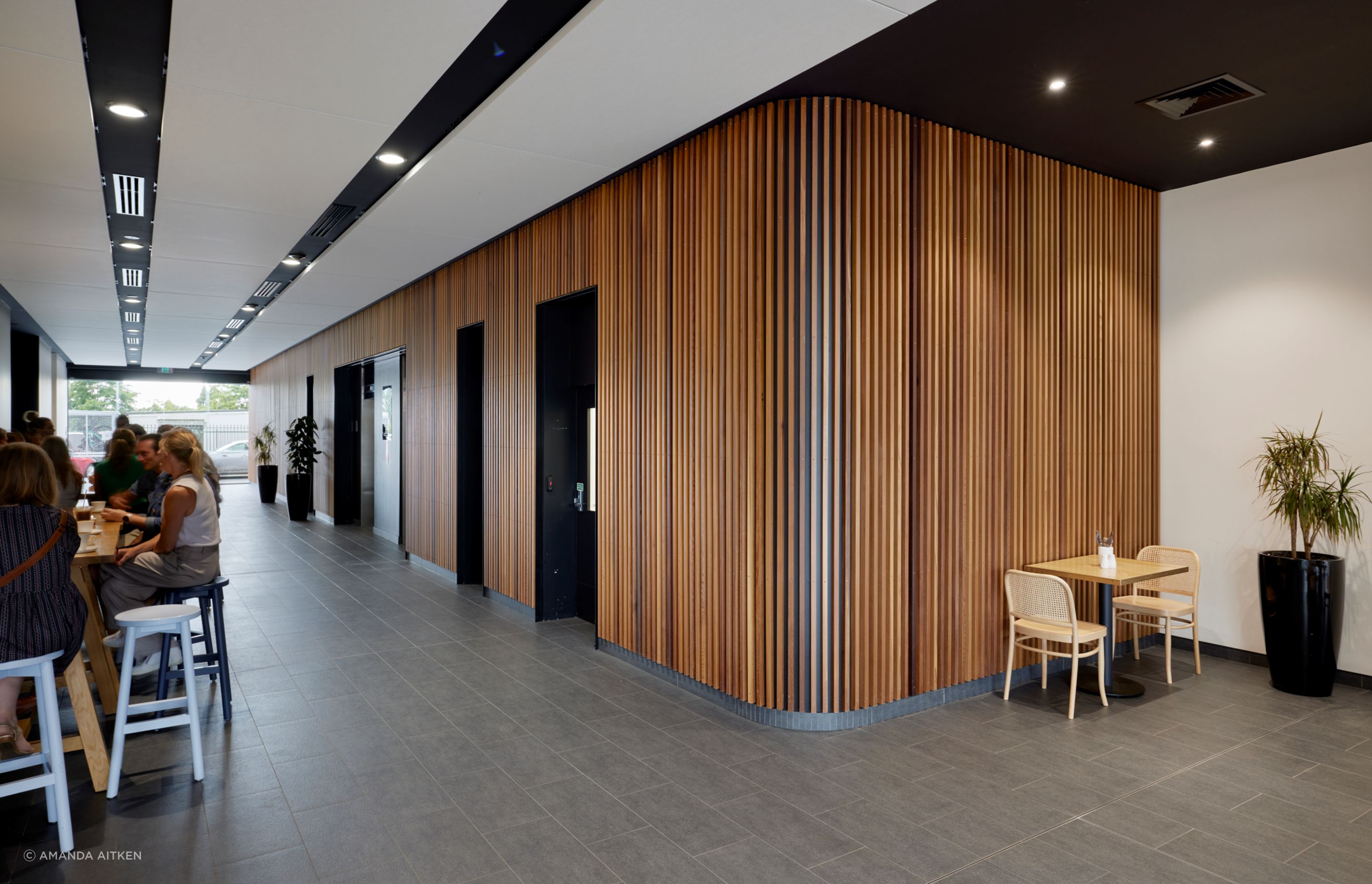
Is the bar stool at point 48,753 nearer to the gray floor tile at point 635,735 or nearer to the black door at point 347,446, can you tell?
the gray floor tile at point 635,735

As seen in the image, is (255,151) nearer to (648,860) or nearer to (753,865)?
(648,860)

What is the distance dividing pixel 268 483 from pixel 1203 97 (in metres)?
18.0

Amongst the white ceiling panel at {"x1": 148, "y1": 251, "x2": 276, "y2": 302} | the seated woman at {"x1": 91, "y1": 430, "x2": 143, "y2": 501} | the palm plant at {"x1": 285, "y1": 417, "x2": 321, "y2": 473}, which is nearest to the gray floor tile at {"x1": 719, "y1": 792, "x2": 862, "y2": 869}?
the seated woman at {"x1": 91, "y1": 430, "x2": 143, "y2": 501}

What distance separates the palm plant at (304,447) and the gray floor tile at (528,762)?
11.5m

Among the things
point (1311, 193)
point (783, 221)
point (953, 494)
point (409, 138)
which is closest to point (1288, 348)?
point (1311, 193)

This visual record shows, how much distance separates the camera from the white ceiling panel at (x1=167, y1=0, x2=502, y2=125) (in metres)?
3.23

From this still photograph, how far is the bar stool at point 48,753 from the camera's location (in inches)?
120

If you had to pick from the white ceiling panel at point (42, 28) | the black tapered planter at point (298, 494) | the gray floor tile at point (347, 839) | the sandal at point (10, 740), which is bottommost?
the gray floor tile at point (347, 839)

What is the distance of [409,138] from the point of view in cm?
480

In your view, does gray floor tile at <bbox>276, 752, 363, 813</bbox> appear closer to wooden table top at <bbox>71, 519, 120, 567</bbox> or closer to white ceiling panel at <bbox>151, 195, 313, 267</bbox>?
wooden table top at <bbox>71, 519, 120, 567</bbox>

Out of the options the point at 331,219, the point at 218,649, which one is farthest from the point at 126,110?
the point at 218,649

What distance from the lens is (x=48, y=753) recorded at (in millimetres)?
3125

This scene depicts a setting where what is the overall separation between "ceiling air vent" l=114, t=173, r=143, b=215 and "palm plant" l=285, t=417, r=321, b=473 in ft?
27.5

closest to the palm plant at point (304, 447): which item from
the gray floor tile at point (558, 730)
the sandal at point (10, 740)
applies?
the sandal at point (10, 740)
